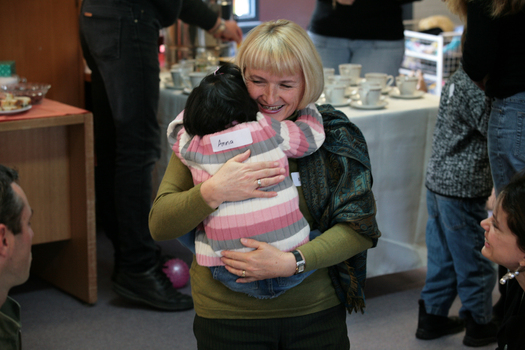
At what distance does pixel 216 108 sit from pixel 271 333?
471mm

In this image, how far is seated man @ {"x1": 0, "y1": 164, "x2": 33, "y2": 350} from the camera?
1109 mm

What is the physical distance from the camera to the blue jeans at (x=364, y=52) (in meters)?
2.69

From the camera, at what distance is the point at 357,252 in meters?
1.16

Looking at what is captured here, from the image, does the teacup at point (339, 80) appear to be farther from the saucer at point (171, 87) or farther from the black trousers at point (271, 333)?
the black trousers at point (271, 333)

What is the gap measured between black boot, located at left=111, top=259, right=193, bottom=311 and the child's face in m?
1.37

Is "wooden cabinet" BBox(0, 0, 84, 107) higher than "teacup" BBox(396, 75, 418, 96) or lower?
higher

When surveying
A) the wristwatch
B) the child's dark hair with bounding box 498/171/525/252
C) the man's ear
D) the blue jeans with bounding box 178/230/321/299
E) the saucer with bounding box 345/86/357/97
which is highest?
the saucer with bounding box 345/86/357/97

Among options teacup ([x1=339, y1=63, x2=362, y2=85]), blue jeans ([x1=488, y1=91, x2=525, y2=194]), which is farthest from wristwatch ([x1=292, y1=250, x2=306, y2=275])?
teacup ([x1=339, y1=63, x2=362, y2=85])

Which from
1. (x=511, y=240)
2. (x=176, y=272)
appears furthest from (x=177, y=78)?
(x=511, y=240)

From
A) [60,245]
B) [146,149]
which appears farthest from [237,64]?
[60,245]

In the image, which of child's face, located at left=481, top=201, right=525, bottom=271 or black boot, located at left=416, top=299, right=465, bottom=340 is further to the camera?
black boot, located at left=416, top=299, right=465, bottom=340

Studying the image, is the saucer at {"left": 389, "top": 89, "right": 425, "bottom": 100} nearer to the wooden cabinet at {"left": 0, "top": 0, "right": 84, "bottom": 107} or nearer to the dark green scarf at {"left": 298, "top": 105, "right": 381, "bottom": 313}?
the dark green scarf at {"left": 298, "top": 105, "right": 381, "bottom": 313}

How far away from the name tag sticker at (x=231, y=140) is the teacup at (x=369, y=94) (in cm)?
116

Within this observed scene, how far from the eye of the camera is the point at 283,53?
114 cm
